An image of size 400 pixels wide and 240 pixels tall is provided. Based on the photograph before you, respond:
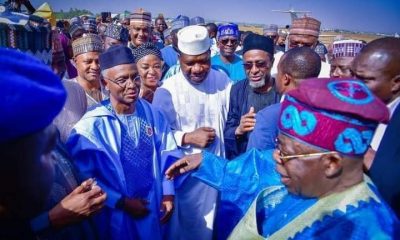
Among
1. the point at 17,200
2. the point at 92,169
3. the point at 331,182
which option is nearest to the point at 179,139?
the point at 92,169

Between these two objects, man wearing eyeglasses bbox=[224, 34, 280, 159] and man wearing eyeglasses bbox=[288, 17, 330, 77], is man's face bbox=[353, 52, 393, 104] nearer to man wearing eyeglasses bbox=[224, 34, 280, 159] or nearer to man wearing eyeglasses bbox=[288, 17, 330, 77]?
man wearing eyeglasses bbox=[224, 34, 280, 159]

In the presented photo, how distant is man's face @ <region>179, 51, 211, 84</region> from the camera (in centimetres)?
357

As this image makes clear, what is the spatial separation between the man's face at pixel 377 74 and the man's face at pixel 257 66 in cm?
135

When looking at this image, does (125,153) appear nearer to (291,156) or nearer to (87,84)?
(87,84)

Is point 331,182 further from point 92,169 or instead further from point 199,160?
point 92,169

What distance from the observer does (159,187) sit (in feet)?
9.50

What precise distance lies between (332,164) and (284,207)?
0.45 meters

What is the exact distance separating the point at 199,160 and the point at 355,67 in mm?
1360

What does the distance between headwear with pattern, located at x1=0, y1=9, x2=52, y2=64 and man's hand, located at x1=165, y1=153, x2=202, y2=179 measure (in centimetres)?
159

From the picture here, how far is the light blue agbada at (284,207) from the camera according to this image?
4.52ft

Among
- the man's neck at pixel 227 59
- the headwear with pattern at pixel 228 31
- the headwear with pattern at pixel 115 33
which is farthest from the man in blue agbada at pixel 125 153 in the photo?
the headwear with pattern at pixel 228 31

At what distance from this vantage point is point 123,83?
8.90 ft

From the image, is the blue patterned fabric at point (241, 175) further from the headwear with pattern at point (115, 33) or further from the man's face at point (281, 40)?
the man's face at point (281, 40)

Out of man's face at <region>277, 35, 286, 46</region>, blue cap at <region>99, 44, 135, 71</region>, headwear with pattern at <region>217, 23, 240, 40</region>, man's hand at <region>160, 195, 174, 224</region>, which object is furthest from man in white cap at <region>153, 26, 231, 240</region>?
man's face at <region>277, 35, 286, 46</region>
